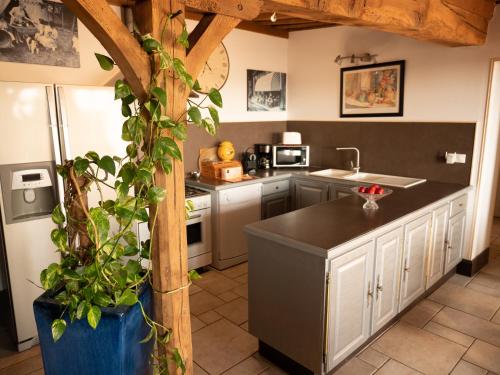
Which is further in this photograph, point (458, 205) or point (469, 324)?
point (458, 205)

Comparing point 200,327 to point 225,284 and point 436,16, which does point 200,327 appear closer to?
point 225,284

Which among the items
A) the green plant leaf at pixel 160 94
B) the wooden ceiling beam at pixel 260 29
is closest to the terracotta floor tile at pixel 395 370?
the green plant leaf at pixel 160 94

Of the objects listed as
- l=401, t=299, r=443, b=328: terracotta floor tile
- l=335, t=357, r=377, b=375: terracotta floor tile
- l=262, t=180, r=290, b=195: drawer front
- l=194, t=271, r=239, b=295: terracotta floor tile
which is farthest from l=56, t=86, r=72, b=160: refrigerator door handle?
l=401, t=299, r=443, b=328: terracotta floor tile

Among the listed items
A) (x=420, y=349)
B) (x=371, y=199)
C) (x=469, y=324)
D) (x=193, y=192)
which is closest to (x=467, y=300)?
(x=469, y=324)

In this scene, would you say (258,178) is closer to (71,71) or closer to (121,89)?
(71,71)

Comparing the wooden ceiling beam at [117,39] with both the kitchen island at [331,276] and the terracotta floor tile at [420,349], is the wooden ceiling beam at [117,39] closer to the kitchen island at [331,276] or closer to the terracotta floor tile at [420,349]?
the kitchen island at [331,276]

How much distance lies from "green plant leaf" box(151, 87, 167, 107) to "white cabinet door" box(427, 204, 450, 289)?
252 cm

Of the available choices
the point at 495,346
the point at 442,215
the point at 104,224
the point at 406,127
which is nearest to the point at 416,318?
the point at 495,346

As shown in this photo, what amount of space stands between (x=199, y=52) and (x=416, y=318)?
263cm

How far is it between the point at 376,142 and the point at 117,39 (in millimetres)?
3450

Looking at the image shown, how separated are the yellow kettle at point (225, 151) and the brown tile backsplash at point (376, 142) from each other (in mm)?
111

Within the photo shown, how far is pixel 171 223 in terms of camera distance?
1.57 metres

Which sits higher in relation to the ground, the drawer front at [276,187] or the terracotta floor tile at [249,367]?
the drawer front at [276,187]

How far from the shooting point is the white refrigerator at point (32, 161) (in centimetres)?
246
